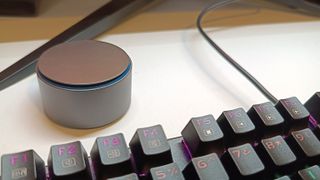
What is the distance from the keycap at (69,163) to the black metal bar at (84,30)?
0.14 meters

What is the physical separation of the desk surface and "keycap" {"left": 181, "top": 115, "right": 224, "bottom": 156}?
0.16 feet

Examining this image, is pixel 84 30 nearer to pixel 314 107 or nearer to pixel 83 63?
pixel 83 63

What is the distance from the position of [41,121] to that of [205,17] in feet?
0.89

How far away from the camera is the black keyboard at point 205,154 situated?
0.22 meters

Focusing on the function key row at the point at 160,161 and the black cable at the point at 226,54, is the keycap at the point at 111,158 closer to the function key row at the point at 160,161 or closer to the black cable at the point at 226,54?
the function key row at the point at 160,161

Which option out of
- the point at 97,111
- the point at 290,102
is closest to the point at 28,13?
the point at 97,111

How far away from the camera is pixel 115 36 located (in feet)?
1.40

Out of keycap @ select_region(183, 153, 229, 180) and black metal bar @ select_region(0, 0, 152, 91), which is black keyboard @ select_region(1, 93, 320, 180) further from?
black metal bar @ select_region(0, 0, 152, 91)

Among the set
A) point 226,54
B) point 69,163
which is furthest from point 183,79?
point 69,163

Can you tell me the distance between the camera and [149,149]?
0.24 metres

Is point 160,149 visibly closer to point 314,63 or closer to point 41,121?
point 41,121

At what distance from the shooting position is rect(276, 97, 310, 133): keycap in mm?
279

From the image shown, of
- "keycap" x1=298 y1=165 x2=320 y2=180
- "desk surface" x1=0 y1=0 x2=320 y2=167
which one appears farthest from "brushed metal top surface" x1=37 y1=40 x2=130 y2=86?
"keycap" x1=298 y1=165 x2=320 y2=180

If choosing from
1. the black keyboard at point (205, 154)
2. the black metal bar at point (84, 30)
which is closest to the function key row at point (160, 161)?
the black keyboard at point (205, 154)
